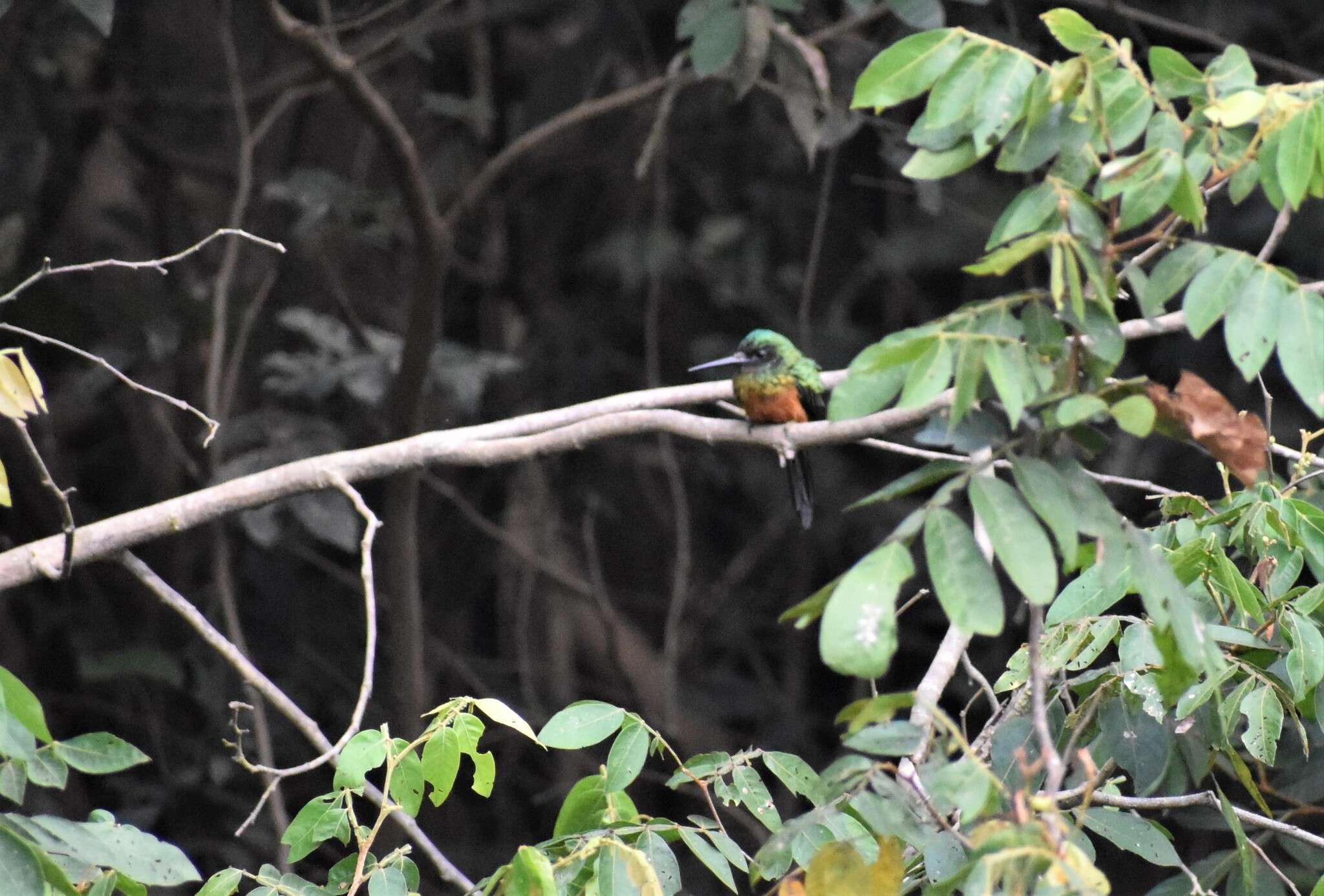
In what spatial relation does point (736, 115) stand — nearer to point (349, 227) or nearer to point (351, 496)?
point (349, 227)

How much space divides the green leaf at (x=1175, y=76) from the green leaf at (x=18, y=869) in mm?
1211

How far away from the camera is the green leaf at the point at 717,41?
2623 mm

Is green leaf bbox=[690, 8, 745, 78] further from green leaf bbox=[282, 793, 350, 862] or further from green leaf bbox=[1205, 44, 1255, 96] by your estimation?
green leaf bbox=[282, 793, 350, 862]

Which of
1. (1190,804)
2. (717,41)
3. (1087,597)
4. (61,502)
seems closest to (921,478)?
(1087,597)

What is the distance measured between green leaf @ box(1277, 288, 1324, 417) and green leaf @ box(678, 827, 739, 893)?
68 centimetres

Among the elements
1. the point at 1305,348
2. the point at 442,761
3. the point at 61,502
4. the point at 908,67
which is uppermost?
the point at 908,67

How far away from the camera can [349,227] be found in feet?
11.1

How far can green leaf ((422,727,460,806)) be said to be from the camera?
1.41 m

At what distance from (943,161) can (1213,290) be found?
0.83 ft

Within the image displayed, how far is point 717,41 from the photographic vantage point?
264 centimetres

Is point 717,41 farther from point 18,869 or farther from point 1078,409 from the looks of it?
point 18,869

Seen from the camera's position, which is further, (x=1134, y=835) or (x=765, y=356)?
(x=765, y=356)

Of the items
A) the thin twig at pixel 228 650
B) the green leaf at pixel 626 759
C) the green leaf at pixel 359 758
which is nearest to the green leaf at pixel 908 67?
the green leaf at pixel 626 759

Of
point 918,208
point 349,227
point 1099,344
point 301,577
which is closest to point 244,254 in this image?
point 349,227
